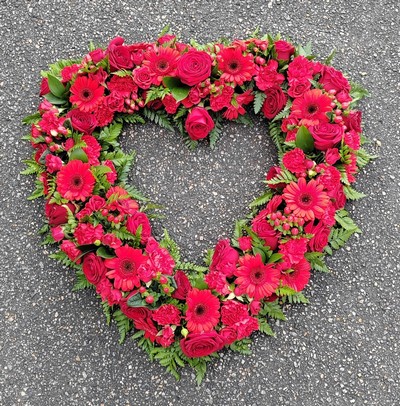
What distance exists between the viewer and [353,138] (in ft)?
10.9

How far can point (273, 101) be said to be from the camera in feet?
11.4

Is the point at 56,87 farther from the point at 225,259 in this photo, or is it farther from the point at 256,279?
A: the point at 256,279

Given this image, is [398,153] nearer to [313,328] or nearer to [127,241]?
[313,328]

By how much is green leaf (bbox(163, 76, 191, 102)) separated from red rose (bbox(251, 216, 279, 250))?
35.5 inches

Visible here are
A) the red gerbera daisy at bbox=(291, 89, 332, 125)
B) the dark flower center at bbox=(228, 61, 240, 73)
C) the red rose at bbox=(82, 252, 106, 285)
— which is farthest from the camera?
the dark flower center at bbox=(228, 61, 240, 73)

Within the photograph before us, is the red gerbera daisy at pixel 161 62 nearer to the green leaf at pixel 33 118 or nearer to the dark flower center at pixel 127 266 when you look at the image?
the green leaf at pixel 33 118

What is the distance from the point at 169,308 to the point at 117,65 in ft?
4.92

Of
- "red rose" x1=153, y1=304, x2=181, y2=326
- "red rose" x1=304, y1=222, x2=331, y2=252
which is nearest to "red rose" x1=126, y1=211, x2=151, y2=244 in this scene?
"red rose" x1=153, y1=304, x2=181, y2=326

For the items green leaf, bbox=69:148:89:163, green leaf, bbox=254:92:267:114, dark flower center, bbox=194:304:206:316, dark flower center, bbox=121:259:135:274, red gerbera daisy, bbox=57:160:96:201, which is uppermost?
green leaf, bbox=254:92:267:114

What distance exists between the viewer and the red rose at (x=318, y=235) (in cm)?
314

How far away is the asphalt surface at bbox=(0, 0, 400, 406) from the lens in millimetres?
3260

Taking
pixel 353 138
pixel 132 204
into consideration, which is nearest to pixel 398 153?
pixel 353 138

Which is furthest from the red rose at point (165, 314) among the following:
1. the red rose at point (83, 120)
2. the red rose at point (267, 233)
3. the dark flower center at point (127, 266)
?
the red rose at point (83, 120)

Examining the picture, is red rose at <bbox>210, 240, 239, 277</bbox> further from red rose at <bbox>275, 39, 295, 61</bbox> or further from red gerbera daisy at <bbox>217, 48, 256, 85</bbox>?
red rose at <bbox>275, 39, 295, 61</bbox>
